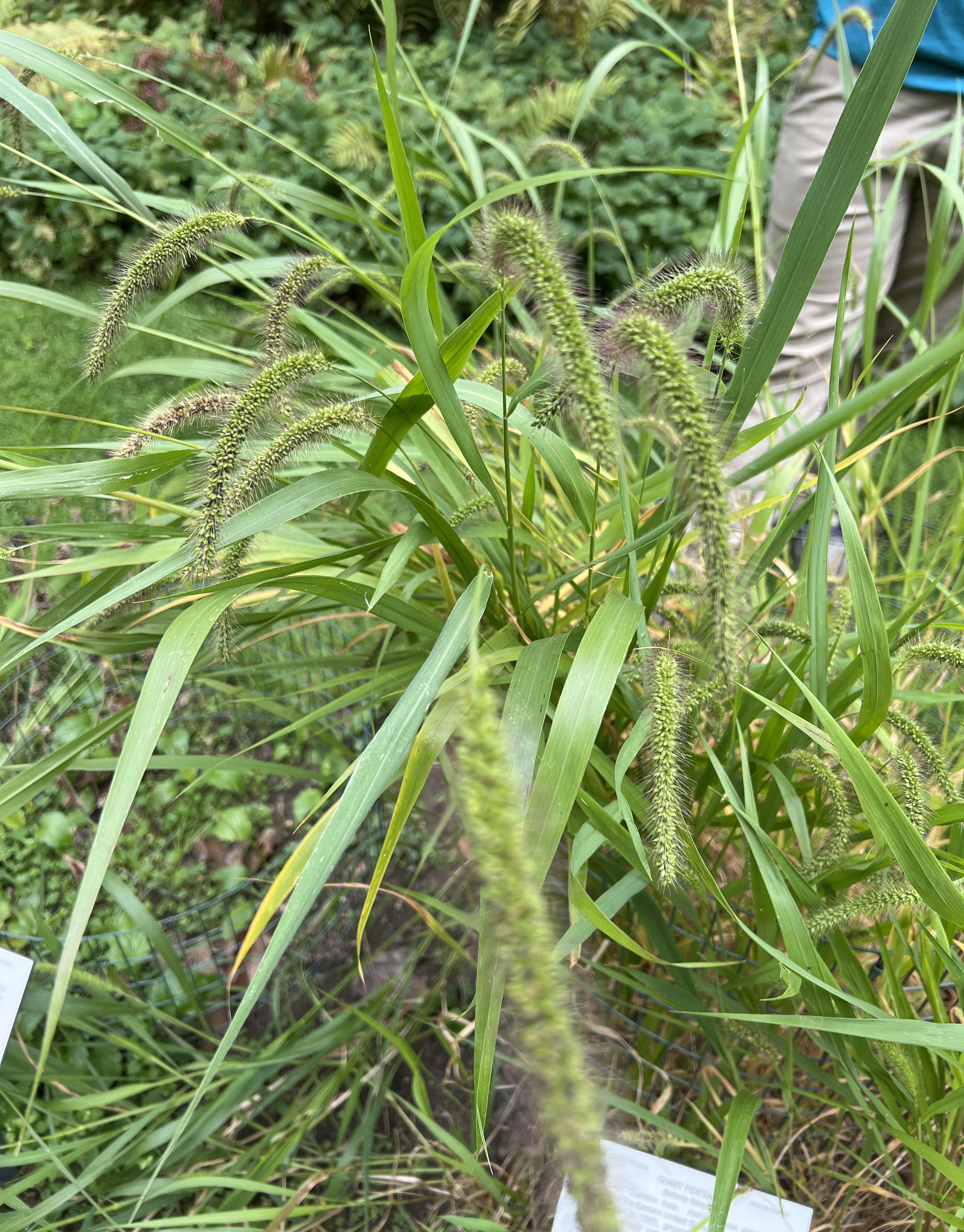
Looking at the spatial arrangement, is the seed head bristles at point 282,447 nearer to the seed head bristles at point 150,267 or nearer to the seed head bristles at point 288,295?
the seed head bristles at point 288,295

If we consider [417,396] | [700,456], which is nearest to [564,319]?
[700,456]

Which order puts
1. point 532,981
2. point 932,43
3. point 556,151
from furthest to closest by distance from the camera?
point 932,43 → point 556,151 → point 532,981

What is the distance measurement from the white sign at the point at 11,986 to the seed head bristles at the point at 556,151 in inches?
48.0

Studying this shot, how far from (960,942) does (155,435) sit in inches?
A: 41.6

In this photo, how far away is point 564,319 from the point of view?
52 cm

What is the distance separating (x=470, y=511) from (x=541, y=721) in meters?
0.25

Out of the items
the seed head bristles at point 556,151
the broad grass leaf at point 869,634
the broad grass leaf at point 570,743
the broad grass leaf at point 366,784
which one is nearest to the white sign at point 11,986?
the broad grass leaf at point 366,784

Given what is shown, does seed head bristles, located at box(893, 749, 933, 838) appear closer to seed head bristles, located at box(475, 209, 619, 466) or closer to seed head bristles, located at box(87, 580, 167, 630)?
seed head bristles, located at box(475, 209, 619, 466)

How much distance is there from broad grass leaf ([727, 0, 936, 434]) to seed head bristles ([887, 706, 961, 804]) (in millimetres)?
338

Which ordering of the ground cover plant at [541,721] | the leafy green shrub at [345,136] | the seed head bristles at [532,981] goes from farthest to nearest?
the leafy green shrub at [345,136] < the ground cover plant at [541,721] < the seed head bristles at [532,981]

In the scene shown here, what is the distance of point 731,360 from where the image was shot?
2.59 ft

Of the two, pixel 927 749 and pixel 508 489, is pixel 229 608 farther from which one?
pixel 927 749

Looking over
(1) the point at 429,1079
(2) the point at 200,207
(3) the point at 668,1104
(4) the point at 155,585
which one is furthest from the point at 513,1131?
(2) the point at 200,207

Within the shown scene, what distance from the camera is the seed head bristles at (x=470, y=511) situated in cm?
81
